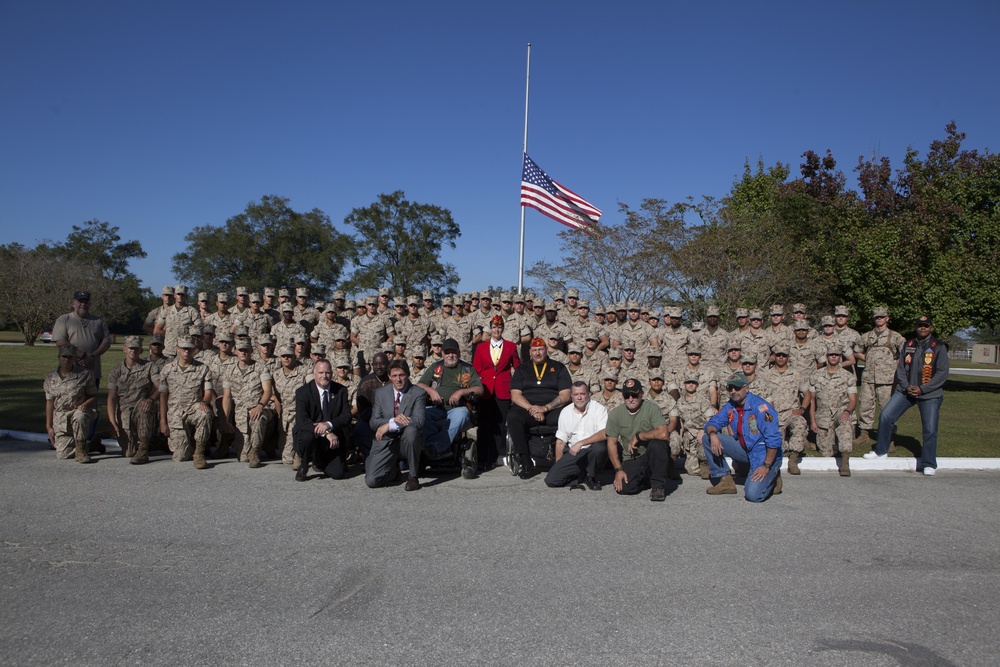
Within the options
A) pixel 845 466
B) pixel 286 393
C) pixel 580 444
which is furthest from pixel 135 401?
pixel 845 466

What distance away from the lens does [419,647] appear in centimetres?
380

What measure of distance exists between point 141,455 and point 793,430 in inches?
328

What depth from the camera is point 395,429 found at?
7.85 metres

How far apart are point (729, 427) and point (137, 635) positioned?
6084mm

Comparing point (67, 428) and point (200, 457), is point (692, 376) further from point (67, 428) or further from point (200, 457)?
point (67, 428)

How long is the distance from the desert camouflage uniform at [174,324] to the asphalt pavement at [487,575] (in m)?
4.41

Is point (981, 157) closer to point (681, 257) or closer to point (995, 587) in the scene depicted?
point (681, 257)

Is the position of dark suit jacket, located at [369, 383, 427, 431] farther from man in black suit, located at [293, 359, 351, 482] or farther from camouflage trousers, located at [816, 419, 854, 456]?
camouflage trousers, located at [816, 419, 854, 456]

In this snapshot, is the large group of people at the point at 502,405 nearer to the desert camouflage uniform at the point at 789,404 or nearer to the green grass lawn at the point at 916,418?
the desert camouflage uniform at the point at 789,404

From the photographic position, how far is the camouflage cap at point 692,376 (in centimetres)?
921

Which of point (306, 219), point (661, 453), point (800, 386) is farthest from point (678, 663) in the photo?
point (306, 219)

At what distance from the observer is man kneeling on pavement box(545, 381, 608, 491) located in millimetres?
7746

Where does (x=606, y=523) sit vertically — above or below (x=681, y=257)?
below

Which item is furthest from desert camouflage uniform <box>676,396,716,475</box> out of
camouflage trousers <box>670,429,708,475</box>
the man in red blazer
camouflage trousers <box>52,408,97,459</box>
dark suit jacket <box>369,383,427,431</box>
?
camouflage trousers <box>52,408,97,459</box>
